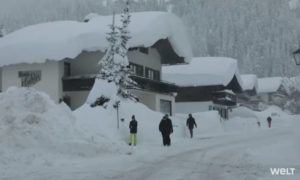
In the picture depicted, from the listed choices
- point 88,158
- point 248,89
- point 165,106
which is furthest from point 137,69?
point 248,89

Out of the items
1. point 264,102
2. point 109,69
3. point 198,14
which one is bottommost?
point 264,102

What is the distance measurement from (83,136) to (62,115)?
1343 mm

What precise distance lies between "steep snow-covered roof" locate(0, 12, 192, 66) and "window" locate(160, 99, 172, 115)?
13.9 feet

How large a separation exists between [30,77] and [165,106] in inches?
460

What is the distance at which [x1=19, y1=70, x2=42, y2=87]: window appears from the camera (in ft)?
126

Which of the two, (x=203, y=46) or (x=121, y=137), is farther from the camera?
(x=203, y=46)

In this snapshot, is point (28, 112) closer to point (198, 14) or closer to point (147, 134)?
point (147, 134)

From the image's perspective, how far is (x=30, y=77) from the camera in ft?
128

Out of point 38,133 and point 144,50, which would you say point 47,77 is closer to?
point 144,50

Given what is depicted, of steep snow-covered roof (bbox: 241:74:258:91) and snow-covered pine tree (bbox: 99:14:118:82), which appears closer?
snow-covered pine tree (bbox: 99:14:118:82)

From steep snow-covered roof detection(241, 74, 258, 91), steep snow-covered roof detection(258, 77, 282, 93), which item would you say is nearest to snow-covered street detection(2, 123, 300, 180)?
steep snow-covered roof detection(241, 74, 258, 91)

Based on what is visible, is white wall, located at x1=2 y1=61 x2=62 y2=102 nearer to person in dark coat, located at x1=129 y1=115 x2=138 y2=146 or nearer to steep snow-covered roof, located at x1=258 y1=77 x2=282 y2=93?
person in dark coat, located at x1=129 y1=115 x2=138 y2=146

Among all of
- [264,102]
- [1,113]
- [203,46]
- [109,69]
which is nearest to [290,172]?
[1,113]

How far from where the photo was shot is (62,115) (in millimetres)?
19672
